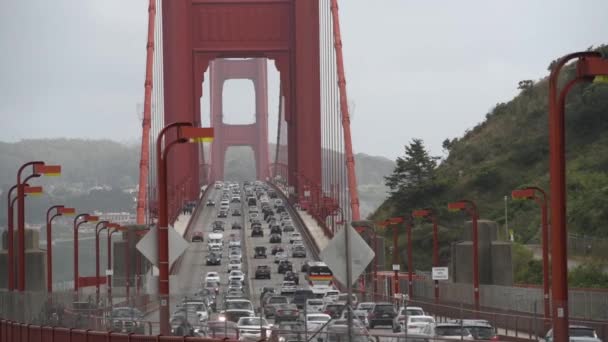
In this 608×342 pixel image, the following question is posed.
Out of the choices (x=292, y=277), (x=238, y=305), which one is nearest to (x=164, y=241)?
(x=238, y=305)

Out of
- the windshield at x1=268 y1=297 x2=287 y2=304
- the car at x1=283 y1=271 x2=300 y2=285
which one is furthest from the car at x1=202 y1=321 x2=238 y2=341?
the car at x1=283 y1=271 x2=300 y2=285

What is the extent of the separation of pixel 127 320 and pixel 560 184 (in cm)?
1246

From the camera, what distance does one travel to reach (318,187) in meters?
106

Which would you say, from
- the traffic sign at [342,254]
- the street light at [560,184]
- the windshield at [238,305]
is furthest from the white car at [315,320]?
the traffic sign at [342,254]

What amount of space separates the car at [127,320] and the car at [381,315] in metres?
8.22

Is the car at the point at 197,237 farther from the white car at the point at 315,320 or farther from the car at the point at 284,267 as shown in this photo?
the white car at the point at 315,320

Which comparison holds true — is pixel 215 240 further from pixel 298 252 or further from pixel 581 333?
pixel 581 333

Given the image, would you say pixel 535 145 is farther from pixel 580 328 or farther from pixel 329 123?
pixel 580 328

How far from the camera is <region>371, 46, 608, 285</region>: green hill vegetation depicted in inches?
3403

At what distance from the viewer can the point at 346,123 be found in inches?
3541

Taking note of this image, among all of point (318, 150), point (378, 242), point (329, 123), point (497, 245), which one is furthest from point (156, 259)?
point (318, 150)

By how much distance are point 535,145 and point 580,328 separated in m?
90.5

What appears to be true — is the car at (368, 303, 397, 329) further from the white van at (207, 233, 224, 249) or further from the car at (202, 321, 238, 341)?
the white van at (207, 233, 224, 249)

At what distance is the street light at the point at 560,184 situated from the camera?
1906 centimetres
